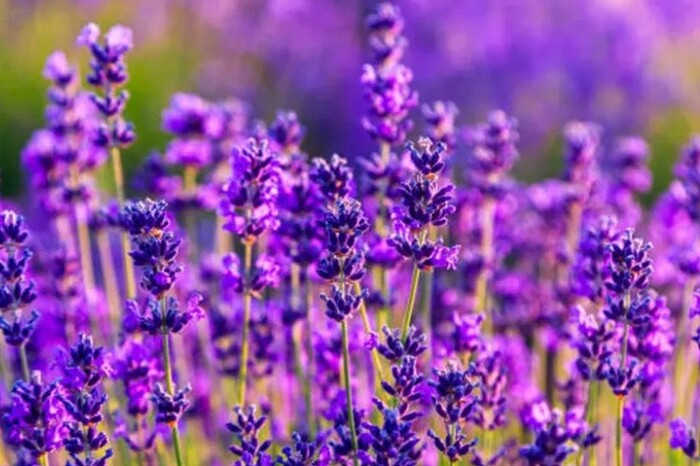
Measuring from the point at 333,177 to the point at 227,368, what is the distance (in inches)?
39.4

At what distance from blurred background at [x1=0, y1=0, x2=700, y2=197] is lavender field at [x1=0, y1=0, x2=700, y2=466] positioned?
2348 millimetres

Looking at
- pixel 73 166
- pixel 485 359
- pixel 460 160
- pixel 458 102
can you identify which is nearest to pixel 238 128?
pixel 73 166

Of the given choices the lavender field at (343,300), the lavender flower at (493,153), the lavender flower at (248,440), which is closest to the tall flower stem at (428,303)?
the lavender field at (343,300)

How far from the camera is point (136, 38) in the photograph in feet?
32.8

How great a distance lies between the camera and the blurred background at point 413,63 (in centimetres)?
808

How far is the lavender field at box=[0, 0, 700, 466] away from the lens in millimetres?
2350

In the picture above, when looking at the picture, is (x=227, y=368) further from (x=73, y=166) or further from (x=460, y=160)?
(x=460, y=160)

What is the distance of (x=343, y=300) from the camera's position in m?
2.36

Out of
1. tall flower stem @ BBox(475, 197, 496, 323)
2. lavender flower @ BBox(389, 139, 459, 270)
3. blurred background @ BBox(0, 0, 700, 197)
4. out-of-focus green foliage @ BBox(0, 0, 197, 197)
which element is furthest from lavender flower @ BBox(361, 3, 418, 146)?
out-of-focus green foliage @ BBox(0, 0, 197, 197)

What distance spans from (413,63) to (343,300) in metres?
6.29

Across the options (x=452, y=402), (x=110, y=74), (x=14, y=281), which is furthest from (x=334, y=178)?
(x=110, y=74)

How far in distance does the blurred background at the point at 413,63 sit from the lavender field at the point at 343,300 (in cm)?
235

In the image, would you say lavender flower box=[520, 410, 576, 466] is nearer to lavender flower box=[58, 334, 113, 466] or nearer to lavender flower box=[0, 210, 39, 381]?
lavender flower box=[58, 334, 113, 466]

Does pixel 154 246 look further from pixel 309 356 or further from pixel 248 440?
pixel 309 356
